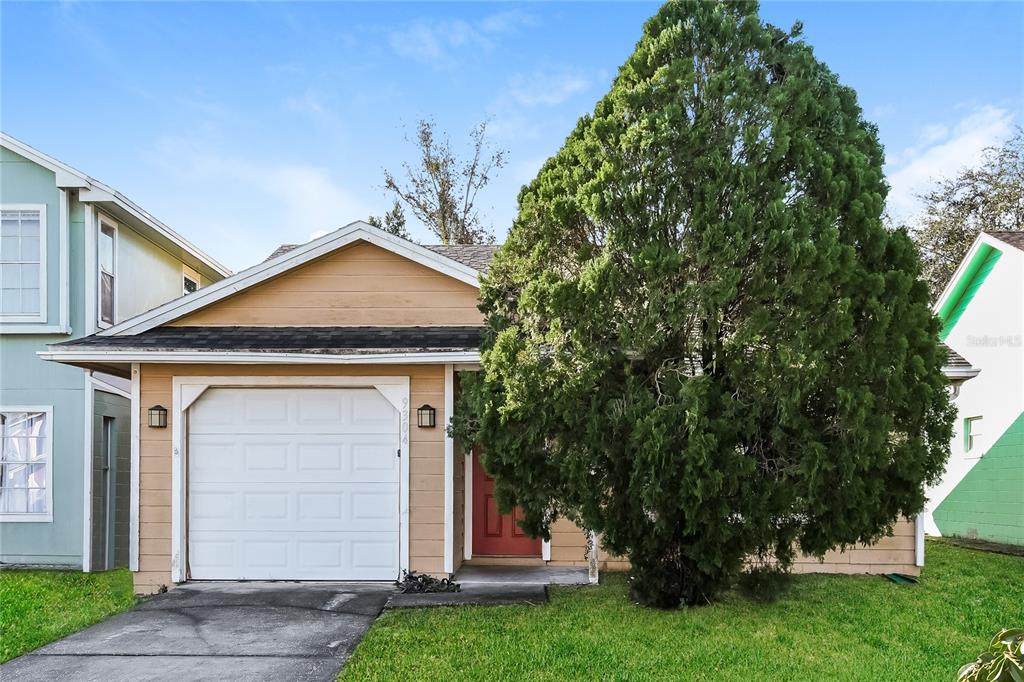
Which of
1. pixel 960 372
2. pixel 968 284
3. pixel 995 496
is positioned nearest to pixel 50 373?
pixel 960 372

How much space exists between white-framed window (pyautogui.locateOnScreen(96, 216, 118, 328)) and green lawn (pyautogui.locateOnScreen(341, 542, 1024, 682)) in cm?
655

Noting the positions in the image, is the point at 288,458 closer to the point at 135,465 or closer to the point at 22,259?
the point at 135,465

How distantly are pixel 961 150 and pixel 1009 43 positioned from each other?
8.85m

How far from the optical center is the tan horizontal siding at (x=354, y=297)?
835 cm

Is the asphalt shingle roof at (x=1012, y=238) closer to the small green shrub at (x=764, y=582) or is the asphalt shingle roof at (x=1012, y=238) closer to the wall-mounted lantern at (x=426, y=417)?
the small green shrub at (x=764, y=582)

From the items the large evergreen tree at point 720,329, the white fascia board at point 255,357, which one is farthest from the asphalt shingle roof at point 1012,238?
the white fascia board at point 255,357

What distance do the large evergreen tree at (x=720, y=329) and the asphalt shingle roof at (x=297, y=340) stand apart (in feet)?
6.26

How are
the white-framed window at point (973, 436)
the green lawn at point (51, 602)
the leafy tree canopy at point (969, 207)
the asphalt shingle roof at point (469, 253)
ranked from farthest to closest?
the leafy tree canopy at point (969, 207)
the white-framed window at point (973, 436)
the asphalt shingle roof at point (469, 253)
the green lawn at point (51, 602)

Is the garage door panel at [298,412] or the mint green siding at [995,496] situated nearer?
the garage door panel at [298,412]

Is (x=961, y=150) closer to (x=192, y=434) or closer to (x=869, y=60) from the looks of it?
(x=869, y=60)

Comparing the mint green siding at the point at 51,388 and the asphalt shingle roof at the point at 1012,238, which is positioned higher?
the asphalt shingle roof at the point at 1012,238

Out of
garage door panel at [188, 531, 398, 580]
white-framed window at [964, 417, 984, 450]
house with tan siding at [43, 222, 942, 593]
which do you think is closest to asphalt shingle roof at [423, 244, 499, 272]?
house with tan siding at [43, 222, 942, 593]

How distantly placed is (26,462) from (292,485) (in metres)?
4.53

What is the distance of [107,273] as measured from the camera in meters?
10.3
